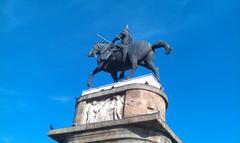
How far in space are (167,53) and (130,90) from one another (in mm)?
2907

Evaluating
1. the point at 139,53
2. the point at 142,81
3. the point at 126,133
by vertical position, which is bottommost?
the point at 126,133

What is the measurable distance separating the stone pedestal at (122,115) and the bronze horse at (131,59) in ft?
3.48

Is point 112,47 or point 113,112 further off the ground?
point 112,47

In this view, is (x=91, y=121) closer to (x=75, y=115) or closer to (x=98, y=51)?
(x=75, y=115)

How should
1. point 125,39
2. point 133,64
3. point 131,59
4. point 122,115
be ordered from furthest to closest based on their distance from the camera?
point 125,39, point 131,59, point 133,64, point 122,115

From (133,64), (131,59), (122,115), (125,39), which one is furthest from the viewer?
(125,39)

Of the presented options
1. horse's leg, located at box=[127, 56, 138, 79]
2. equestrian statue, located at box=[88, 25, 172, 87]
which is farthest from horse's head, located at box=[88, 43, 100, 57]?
horse's leg, located at box=[127, 56, 138, 79]

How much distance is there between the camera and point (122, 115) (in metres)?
16.3

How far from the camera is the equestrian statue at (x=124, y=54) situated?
60.4 ft

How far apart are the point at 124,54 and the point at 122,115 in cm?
346

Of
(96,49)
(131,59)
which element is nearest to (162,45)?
(131,59)

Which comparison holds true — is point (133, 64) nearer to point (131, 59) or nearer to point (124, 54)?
point (131, 59)

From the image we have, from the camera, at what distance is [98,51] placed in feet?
65.5

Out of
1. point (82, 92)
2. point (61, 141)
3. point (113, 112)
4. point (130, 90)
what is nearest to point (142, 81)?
point (130, 90)
